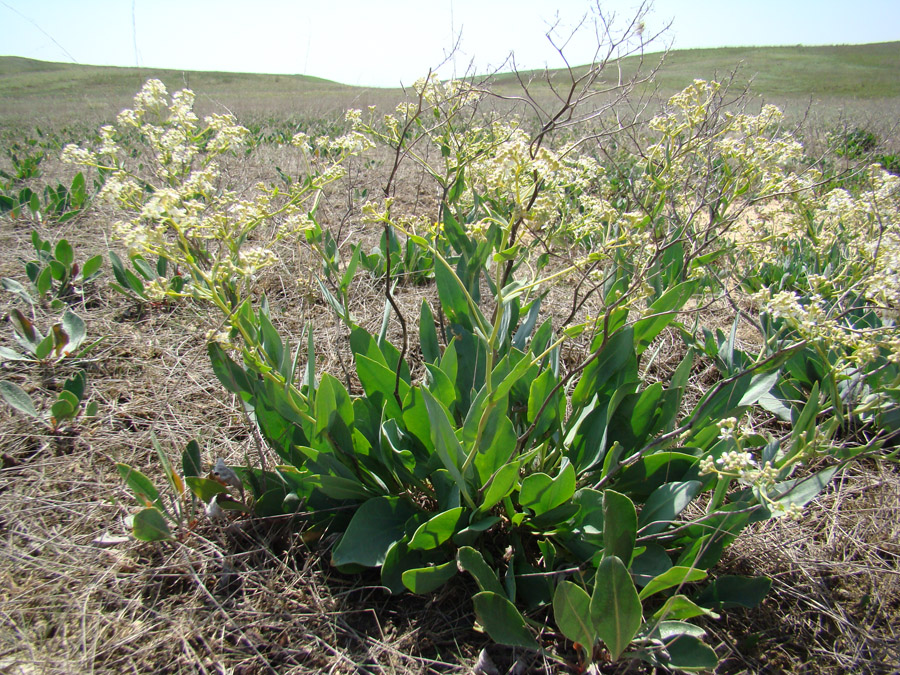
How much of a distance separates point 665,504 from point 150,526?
1.54 metres

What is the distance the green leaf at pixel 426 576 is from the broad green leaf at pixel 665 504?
0.60m

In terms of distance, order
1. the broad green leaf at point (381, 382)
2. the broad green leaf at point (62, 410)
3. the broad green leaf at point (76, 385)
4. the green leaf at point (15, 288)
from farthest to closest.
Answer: the green leaf at point (15, 288)
the broad green leaf at point (76, 385)
the broad green leaf at point (62, 410)
the broad green leaf at point (381, 382)

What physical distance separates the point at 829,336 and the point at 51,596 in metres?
2.31

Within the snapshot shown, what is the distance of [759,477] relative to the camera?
122 centimetres

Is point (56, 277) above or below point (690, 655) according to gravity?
above

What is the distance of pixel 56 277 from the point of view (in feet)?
10.1

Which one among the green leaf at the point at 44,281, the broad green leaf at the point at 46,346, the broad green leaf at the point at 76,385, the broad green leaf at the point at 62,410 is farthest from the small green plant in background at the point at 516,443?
the green leaf at the point at 44,281

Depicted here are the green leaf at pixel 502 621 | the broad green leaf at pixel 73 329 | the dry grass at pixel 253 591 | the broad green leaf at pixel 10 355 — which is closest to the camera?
the green leaf at pixel 502 621

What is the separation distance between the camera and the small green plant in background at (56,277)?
9.69 feet

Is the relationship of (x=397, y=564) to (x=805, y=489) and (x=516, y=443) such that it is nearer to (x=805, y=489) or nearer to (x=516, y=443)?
(x=516, y=443)

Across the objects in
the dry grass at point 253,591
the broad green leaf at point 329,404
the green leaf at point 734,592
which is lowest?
the dry grass at point 253,591

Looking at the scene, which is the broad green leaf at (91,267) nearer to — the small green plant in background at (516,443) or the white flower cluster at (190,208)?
the white flower cluster at (190,208)

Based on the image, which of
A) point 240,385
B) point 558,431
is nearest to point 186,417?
point 240,385

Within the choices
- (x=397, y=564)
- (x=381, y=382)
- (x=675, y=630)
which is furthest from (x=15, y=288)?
(x=675, y=630)
